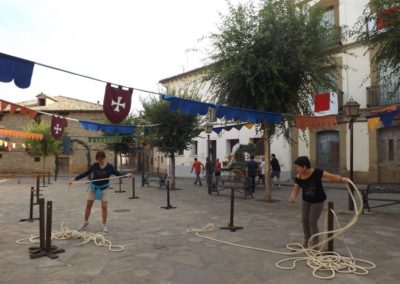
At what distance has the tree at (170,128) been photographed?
1708 cm

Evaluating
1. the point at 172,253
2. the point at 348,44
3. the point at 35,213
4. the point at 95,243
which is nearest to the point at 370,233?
the point at 172,253

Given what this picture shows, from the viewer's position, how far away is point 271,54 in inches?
451

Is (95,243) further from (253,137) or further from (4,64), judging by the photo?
(253,137)

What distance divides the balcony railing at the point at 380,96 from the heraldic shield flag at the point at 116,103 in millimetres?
14046

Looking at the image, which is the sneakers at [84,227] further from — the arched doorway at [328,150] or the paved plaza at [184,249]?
the arched doorway at [328,150]

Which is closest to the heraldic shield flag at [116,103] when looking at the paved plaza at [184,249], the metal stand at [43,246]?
the metal stand at [43,246]

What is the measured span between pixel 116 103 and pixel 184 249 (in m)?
3.38

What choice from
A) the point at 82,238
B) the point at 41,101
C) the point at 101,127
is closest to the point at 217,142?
the point at 101,127

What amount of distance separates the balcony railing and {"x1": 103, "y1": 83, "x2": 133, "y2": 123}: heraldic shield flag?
46.1 feet

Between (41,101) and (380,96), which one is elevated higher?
(41,101)

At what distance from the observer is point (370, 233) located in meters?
7.18

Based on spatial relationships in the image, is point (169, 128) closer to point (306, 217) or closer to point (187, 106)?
point (187, 106)

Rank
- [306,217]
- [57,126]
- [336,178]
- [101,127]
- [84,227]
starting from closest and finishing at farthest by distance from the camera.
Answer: [336,178]
[306,217]
[84,227]
[57,126]
[101,127]

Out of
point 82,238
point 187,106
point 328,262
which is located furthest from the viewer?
point 187,106
